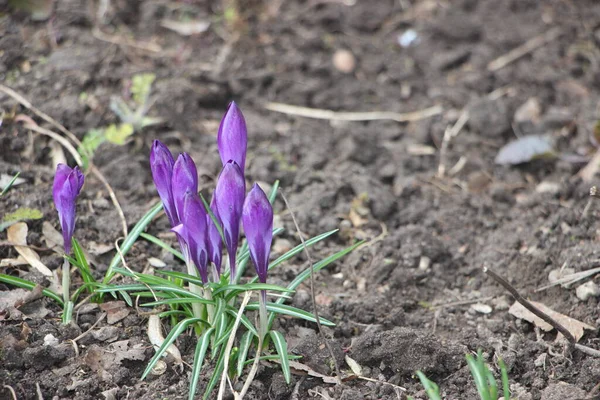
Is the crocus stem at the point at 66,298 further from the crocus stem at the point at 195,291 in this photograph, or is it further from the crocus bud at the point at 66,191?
the crocus stem at the point at 195,291

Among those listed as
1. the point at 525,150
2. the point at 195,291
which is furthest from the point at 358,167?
the point at 195,291

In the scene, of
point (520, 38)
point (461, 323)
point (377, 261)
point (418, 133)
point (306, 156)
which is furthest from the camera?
point (520, 38)

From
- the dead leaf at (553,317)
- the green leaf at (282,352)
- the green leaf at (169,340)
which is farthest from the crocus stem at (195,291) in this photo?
the dead leaf at (553,317)

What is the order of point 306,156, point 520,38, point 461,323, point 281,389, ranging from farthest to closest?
1. point 520,38
2. point 306,156
3. point 461,323
4. point 281,389

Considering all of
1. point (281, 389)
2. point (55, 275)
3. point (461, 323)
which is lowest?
point (461, 323)

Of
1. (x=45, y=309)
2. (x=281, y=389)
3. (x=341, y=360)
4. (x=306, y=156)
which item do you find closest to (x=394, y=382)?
(x=341, y=360)

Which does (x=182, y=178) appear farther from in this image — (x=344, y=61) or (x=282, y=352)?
(x=344, y=61)

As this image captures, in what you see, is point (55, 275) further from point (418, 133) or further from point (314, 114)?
point (418, 133)
